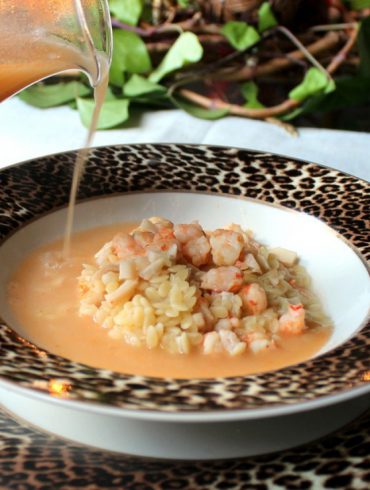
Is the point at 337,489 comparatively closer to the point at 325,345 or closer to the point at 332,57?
the point at 325,345

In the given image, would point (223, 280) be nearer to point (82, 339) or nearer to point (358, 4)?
point (82, 339)

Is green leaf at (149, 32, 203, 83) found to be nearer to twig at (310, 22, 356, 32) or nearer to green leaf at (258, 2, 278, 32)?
green leaf at (258, 2, 278, 32)

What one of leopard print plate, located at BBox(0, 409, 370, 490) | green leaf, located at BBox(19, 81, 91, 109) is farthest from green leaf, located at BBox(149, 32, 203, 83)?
leopard print plate, located at BBox(0, 409, 370, 490)

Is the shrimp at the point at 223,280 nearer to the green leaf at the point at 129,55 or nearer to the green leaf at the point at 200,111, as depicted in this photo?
the green leaf at the point at 200,111

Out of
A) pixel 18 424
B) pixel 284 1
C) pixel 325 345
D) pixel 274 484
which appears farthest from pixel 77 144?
pixel 274 484

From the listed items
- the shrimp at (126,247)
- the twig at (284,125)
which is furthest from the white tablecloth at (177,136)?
the shrimp at (126,247)
